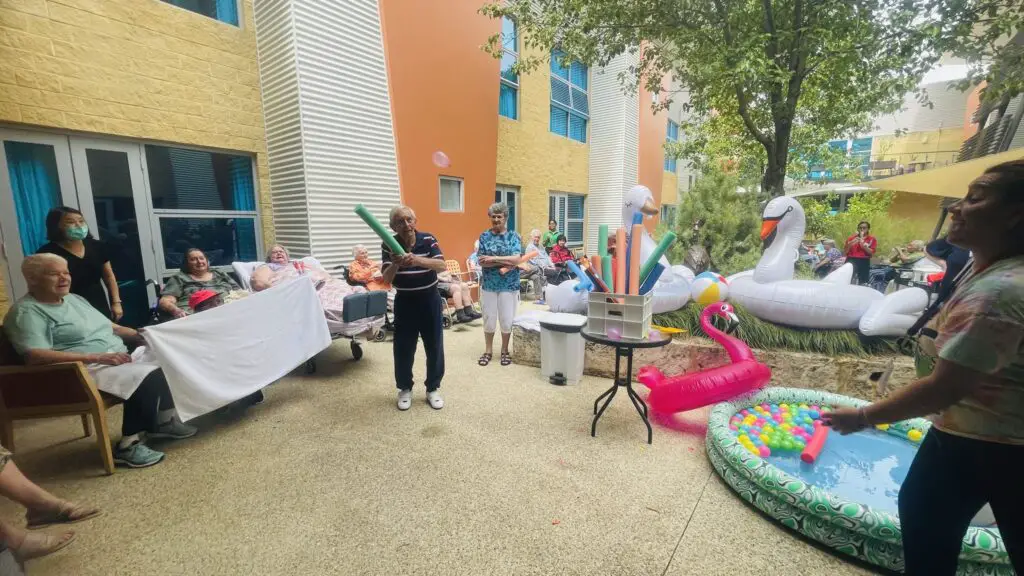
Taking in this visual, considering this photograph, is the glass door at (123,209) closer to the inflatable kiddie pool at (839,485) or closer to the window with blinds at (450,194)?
the window with blinds at (450,194)

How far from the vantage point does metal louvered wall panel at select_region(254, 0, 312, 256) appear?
4.88m

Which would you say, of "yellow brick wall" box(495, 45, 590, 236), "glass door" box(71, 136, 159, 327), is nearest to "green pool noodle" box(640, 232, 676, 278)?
"glass door" box(71, 136, 159, 327)

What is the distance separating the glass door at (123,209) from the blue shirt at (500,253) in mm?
3388

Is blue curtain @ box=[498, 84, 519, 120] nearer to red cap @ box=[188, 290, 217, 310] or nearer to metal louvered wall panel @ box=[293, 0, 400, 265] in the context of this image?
metal louvered wall panel @ box=[293, 0, 400, 265]

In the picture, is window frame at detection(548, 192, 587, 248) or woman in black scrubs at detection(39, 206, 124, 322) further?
window frame at detection(548, 192, 587, 248)

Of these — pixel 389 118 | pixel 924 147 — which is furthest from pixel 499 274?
pixel 924 147

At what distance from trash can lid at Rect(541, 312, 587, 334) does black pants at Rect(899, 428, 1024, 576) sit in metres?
2.32

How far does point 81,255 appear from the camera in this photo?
2.94 metres

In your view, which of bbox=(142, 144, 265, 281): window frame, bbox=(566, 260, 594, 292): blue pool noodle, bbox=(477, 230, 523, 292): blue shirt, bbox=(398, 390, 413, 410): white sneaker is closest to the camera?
bbox=(566, 260, 594, 292): blue pool noodle

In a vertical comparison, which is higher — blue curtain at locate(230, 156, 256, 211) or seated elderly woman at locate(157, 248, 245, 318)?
blue curtain at locate(230, 156, 256, 211)

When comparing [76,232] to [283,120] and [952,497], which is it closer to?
[283,120]

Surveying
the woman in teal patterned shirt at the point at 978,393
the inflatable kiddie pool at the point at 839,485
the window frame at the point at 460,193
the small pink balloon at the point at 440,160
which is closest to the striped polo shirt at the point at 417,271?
Answer: the inflatable kiddie pool at the point at 839,485

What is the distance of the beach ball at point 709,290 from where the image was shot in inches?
150

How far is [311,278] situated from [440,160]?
11.2 ft
